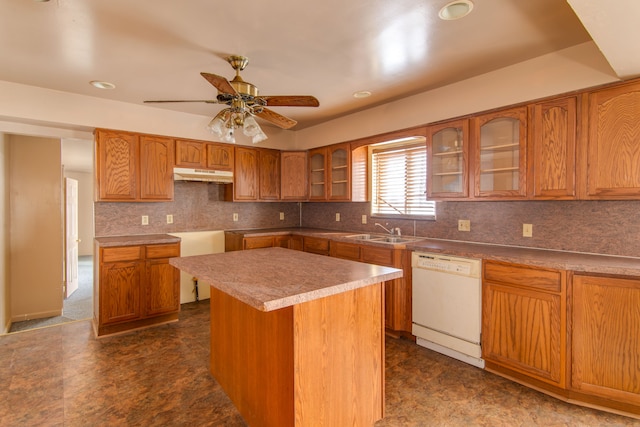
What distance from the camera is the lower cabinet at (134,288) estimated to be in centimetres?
313

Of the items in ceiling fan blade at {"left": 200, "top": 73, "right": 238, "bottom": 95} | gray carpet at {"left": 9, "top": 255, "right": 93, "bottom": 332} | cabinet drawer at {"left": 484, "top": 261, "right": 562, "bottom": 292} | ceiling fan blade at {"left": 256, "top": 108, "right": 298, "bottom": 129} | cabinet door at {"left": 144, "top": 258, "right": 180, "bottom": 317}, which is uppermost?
ceiling fan blade at {"left": 200, "top": 73, "right": 238, "bottom": 95}

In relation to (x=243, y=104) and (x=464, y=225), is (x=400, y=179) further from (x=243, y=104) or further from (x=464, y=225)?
(x=243, y=104)

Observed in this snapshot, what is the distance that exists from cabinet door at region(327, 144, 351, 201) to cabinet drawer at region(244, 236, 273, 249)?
3.38ft

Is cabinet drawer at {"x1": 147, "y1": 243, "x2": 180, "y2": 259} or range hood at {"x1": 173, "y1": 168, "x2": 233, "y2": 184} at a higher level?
range hood at {"x1": 173, "y1": 168, "x2": 233, "y2": 184}

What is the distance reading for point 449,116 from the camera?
297 cm

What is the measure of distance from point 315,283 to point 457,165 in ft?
6.87

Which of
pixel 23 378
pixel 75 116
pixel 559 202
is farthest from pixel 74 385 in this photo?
pixel 559 202

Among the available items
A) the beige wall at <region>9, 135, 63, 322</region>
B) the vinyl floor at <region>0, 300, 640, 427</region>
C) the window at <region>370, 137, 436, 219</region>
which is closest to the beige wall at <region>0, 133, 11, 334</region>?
the beige wall at <region>9, 135, 63, 322</region>

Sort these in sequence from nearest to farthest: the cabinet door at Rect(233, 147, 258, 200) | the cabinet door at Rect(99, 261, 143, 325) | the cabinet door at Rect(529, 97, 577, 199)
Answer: the cabinet door at Rect(529, 97, 577, 199) < the cabinet door at Rect(99, 261, 143, 325) < the cabinet door at Rect(233, 147, 258, 200)

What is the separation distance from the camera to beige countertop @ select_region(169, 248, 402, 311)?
1.36 metres

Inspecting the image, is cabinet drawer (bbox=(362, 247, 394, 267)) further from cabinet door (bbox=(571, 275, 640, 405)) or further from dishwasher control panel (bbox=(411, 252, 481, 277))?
cabinet door (bbox=(571, 275, 640, 405))

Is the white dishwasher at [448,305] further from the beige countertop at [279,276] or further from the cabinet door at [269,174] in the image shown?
the cabinet door at [269,174]

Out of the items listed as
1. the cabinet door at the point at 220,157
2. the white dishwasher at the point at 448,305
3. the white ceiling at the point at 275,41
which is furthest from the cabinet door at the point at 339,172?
the white dishwasher at the point at 448,305

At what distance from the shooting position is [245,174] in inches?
172
